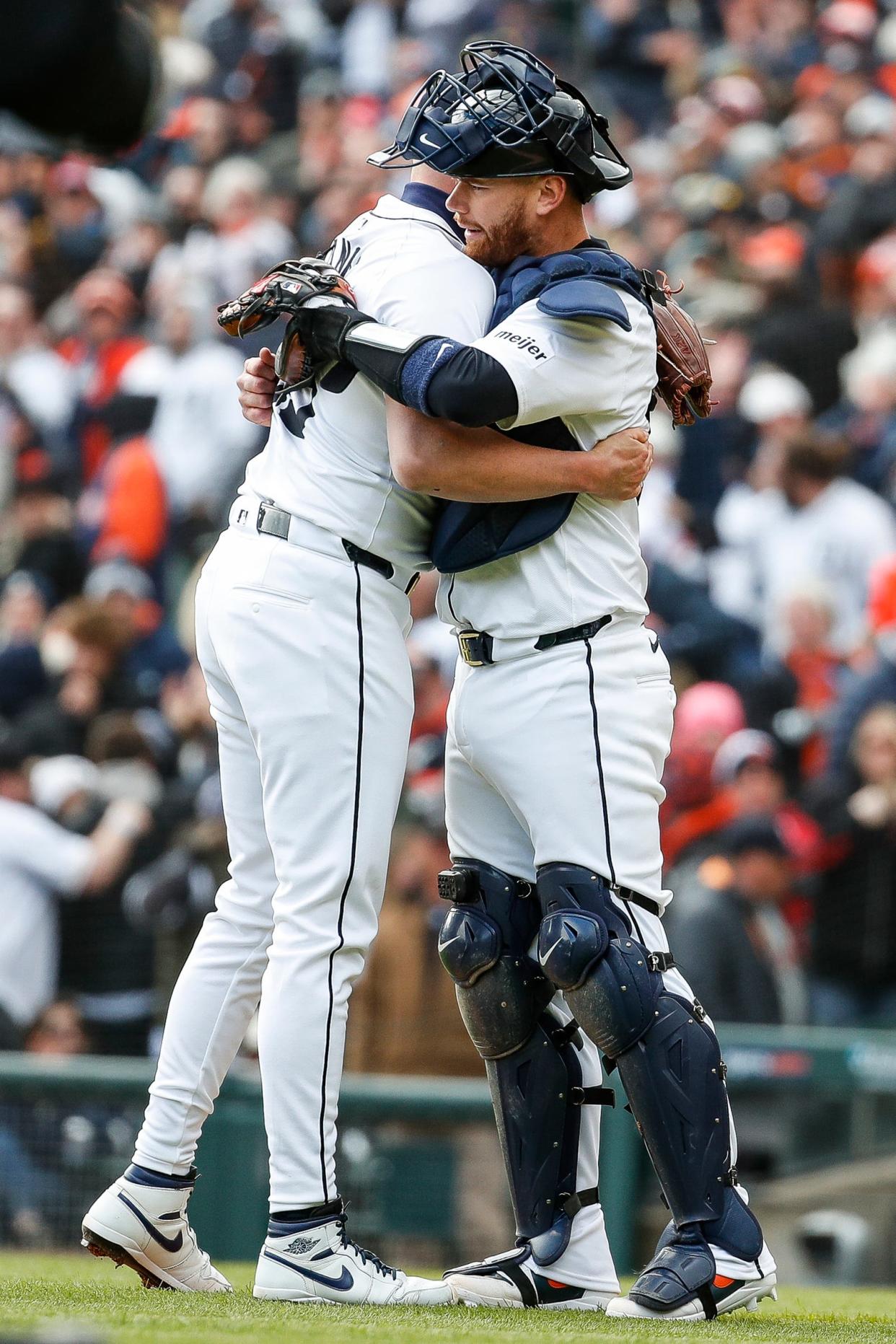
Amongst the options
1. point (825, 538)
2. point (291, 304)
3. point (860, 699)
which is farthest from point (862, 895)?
point (291, 304)

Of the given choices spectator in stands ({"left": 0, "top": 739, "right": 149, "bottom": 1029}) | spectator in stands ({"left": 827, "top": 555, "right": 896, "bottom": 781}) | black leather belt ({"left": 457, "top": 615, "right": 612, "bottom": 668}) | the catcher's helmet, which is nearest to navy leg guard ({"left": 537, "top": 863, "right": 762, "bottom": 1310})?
black leather belt ({"left": 457, "top": 615, "right": 612, "bottom": 668})

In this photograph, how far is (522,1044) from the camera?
11.4ft

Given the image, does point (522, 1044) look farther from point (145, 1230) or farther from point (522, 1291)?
point (145, 1230)

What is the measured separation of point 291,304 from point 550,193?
48 cm

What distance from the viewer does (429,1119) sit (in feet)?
18.6

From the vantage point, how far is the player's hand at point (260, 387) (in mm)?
3625

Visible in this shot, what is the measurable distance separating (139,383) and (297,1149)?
7.88 m

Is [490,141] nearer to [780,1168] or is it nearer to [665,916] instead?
[780,1168]

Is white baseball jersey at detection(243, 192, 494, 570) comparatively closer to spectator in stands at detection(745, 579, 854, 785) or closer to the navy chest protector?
the navy chest protector

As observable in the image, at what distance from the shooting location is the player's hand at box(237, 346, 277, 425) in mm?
3625

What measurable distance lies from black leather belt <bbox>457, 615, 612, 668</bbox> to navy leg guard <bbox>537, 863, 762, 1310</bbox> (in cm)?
39

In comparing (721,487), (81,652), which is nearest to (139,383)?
(81,652)

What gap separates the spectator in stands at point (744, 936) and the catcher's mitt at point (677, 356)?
300 cm

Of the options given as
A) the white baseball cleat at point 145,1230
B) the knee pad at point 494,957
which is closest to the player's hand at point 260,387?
the knee pad at point 494,957
